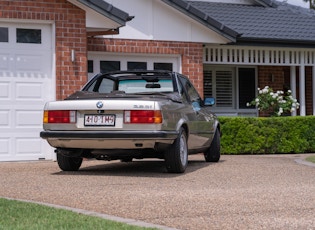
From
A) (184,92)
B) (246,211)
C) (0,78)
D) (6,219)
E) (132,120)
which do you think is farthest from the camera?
(0,78)

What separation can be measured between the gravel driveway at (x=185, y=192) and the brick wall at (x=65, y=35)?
2157 millimetres

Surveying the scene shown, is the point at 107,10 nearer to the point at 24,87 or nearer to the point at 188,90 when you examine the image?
the point at 24,87

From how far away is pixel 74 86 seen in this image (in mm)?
14273

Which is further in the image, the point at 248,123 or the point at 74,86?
the point at 248,123

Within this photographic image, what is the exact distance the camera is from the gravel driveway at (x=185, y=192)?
6711 millimetres

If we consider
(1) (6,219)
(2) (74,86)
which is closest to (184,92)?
(2) (74,86)

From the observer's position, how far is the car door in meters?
11.5

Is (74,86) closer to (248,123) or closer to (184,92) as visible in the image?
(184,92)

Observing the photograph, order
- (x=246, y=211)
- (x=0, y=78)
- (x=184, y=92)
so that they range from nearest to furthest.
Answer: (x=246, y=211)
(x=184, y=92)
(x=0, y=78)

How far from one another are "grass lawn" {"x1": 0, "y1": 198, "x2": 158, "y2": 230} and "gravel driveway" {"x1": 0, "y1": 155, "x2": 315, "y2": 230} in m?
0.47

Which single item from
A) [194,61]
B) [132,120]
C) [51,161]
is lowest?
[51,161]

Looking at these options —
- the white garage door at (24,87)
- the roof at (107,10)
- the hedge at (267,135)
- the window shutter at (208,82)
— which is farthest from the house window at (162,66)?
the window shutter at (208,82)

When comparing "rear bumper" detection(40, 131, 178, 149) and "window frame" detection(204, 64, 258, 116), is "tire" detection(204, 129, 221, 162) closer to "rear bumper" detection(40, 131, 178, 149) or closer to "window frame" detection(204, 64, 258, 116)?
"rear bumper" detection(40, 131, 178, 149)

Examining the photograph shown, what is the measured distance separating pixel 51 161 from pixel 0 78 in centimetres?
185
